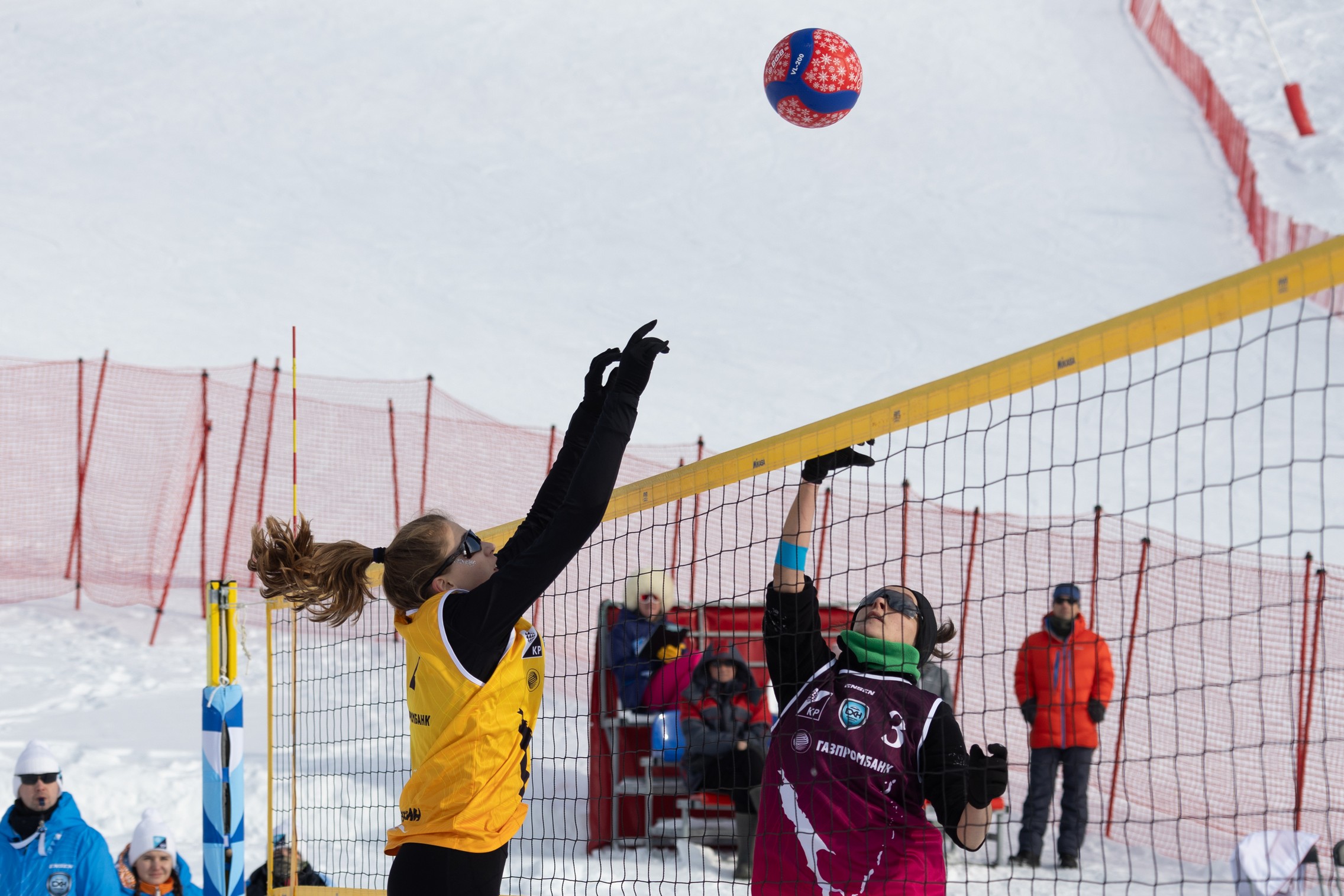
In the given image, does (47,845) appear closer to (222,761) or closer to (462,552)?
(222,761)

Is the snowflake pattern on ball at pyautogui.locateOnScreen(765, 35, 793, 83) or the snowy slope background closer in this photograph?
the snowflake pattern on ball at pyautogui.locateOnScreen(765, 35, 793, 83)

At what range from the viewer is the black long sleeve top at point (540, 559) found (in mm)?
2793

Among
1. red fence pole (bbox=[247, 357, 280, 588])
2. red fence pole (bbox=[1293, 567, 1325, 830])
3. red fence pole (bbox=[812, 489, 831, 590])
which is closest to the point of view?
red fence pole (bbox=[812, 489, 831, 590])

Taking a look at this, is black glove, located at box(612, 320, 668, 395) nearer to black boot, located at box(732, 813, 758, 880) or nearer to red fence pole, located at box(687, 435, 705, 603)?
red fence pole, located at box(687, 435, 705, 603)

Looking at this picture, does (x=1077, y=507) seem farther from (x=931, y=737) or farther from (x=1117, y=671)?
(x=931, y=737)

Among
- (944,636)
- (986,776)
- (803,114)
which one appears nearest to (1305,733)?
(803,114)

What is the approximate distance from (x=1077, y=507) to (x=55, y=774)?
12.8 m

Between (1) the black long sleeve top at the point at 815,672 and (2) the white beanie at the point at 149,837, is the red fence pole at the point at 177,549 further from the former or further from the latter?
(1) the black long sleeve top at the point at 815,672

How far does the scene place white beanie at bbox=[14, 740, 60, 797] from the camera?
6168 mm

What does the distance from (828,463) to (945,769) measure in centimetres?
90

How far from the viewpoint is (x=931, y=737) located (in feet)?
9.58

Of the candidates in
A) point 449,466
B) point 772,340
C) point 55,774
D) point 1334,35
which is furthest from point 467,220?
point 1334,35

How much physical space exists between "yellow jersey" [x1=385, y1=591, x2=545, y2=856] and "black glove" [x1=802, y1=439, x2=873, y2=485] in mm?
863

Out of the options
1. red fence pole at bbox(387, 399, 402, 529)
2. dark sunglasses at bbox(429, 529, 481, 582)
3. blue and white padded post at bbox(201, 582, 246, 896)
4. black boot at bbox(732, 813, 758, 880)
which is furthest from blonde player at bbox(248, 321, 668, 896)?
red fence pole at bbox(387, 399, 402, 529)
